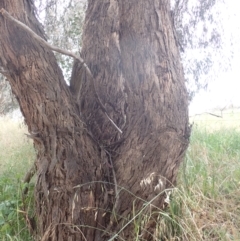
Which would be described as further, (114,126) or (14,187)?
(14,187)

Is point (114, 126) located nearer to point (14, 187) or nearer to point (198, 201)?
point (198, 201)

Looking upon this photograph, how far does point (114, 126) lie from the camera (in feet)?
6.89

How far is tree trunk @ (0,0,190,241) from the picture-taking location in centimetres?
192

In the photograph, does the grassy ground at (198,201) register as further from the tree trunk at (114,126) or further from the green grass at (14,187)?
the tree trunk at (114,126)

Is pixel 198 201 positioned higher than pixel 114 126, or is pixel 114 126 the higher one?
pixel 114 126

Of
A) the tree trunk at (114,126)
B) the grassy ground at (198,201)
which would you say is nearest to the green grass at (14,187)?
the grassy ground at (198,201)

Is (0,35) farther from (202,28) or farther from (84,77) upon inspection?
(202,28)

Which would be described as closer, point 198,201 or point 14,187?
point 198,201

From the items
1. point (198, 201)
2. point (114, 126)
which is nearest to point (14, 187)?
point (114, 126)

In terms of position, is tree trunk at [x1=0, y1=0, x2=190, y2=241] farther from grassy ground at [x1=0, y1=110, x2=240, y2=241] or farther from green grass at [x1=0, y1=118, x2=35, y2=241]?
green grass at [x1=0, y1=118, x2=35, y2=241]

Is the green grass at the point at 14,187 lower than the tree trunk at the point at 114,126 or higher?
lower

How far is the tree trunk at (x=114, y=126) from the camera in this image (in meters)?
1.92

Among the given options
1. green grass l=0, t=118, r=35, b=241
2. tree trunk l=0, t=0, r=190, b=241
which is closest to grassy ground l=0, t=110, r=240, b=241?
green grass l=0, t=118, r=35, b=241

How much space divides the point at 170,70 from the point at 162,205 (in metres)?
0.72
